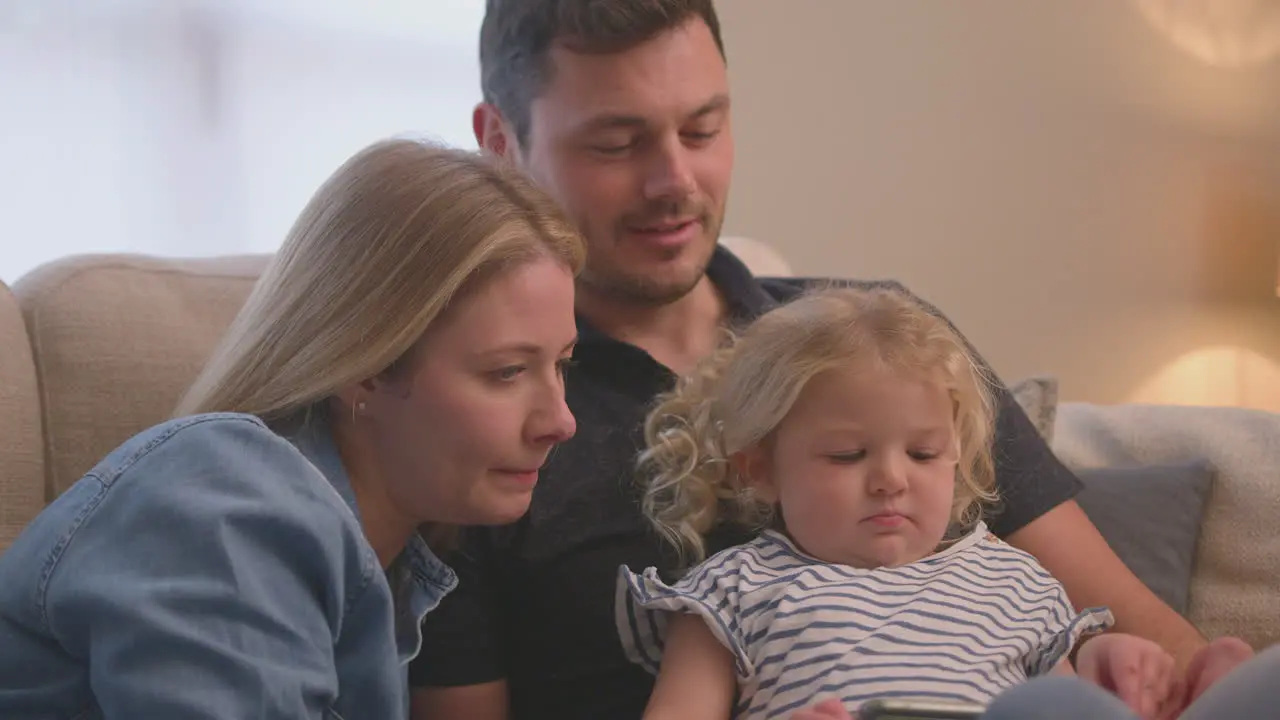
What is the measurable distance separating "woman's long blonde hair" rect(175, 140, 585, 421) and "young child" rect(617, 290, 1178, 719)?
243 mm

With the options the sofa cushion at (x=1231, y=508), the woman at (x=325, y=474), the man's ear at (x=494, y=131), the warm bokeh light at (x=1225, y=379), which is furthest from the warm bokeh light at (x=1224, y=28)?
the woman at (x=325, y=474)

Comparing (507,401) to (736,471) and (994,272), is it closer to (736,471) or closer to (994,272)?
(736,471)

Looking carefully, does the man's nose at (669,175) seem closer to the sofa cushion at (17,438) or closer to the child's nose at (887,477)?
the child's nose at (887,477)

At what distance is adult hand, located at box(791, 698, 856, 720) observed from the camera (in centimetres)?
98

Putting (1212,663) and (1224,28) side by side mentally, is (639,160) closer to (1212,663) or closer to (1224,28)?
(1212,663)

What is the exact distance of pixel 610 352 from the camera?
1539 mm

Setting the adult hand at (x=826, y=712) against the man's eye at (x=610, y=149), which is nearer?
the adult hand at (x=826, y=712)

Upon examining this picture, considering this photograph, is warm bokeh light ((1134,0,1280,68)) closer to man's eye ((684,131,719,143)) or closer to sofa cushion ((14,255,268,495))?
man's eye ((684,131,719,143))

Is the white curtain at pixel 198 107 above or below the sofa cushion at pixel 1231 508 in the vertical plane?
above

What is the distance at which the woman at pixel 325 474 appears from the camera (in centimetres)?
96

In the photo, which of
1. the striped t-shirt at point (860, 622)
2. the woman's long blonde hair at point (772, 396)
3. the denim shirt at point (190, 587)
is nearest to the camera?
the denim shirt at point (190, 587)

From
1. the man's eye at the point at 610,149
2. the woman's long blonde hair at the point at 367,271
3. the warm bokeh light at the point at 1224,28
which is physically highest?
the warm bokeh light at the point at 1224,28

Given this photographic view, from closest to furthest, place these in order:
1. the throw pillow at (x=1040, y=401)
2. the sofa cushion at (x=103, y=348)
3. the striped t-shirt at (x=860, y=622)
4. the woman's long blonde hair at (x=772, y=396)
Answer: the striped t-shirt at (x=860, y=622) → the woman's long blonde hair at (x=772, y=396) → the sofa cushion at (x=103, y=348) → the throw pillow at (x=1040, y=401)

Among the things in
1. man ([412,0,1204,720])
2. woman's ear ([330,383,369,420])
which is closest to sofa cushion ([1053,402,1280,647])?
man ([412,0,1204,720])
